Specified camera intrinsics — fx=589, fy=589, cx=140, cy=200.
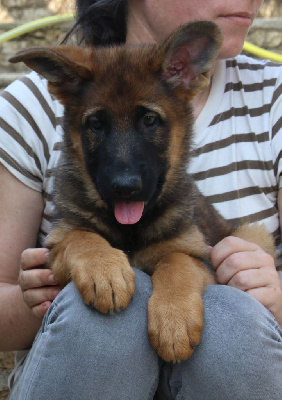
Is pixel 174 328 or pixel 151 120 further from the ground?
pixel 151 120

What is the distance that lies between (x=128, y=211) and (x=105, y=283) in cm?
43

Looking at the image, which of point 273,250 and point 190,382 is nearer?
point 190,382

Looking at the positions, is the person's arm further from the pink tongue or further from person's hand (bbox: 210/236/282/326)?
person's hand (bbox: 210/236/282/326)

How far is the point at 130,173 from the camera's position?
7.38 feet

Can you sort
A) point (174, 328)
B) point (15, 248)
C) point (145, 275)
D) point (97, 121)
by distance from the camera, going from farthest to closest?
1. point (15, 248)
2. point (97, 121)
3. point (145, 275)
4. point (174, 328)

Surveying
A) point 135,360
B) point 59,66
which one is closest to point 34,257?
point 135,360

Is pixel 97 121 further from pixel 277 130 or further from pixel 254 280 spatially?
pixel 277 130

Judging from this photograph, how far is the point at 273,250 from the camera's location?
3.15 meters

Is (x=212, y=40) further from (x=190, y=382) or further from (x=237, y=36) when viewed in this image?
(x=190, y=382)

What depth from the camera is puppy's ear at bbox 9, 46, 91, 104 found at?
2.38 metres

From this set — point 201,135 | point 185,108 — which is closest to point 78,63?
point 185,108

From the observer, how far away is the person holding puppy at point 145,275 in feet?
6.73

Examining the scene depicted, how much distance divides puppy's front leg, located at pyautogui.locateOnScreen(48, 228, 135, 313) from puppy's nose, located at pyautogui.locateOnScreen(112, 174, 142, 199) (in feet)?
0.74

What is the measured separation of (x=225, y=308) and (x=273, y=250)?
1075 mm
